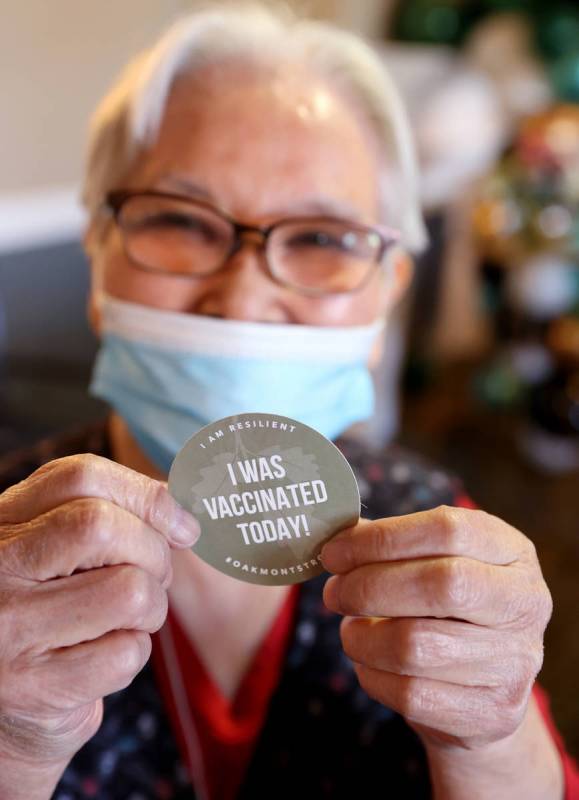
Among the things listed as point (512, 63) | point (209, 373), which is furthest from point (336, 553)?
point (512, 63)

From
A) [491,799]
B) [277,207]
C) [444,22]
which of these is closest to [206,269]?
[277,207]

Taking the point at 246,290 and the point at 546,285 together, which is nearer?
the point at 246,290

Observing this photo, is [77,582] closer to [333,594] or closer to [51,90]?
[333,594]

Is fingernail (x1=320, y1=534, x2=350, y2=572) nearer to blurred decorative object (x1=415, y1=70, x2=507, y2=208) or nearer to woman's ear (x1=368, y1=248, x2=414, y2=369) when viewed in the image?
woman's ear (x1=368, y1=248, x2=414, y2=369)

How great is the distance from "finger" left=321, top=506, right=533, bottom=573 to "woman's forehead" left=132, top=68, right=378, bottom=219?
50 centimetres

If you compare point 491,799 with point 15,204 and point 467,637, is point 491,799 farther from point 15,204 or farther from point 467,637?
point 15,204

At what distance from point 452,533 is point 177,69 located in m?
0.74

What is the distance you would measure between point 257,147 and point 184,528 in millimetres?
539

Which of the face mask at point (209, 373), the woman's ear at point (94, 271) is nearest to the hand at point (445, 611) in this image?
the face mask at point (209, 373)

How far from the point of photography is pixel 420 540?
57 centimetres

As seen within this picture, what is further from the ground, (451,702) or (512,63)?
(451,702)

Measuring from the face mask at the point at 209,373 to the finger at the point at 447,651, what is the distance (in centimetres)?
31

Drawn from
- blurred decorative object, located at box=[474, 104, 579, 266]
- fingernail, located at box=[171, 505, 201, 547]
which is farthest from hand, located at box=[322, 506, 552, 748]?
blurred decorative object, located at box=[474, 104, 579, 266]

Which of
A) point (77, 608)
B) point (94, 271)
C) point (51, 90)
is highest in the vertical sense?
point (77, 608)
